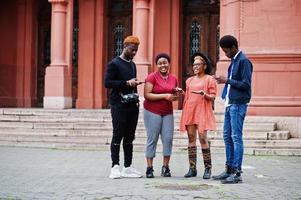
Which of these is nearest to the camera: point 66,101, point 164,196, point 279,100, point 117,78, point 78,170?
point 164,196

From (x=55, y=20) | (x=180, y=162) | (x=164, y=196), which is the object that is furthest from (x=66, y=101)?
(x=164, y=196)

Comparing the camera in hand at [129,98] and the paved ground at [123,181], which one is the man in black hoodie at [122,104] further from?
the paved ground at [123,181]

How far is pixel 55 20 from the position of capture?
1747cm

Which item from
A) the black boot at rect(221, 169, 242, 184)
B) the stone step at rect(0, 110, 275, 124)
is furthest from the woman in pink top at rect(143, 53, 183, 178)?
the stone step at rect(0, 110, 275, 124)

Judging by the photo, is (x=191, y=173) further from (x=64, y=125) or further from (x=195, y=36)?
(x=195, y=36)

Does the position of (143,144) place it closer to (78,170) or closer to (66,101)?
(78,170)

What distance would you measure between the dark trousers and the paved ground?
1.36 ft

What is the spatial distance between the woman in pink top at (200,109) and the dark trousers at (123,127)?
0.74 metres

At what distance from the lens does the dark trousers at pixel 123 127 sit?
7.96 metres

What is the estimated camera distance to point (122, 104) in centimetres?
799

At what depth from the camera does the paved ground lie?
253 inches

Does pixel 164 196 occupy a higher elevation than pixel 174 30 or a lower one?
lower

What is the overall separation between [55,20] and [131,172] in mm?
10374

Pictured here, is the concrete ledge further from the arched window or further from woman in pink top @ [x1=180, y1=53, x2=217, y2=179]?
woman in pink top @ [x1=180, y1=53, x2=217, y2=179]
